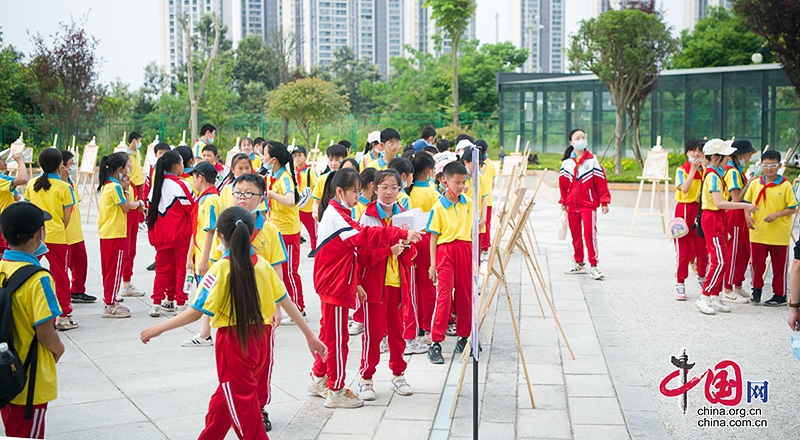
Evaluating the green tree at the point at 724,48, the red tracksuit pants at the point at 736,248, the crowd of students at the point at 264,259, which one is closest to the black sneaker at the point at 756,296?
the red tracksuit pants at the point at 736,248

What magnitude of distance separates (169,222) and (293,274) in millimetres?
1381

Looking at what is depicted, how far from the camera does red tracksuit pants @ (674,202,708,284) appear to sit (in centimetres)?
903

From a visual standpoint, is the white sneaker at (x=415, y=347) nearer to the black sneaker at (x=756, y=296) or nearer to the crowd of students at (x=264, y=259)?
the crowd of students at (x=264, y=259)

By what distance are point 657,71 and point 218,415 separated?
17.0 m

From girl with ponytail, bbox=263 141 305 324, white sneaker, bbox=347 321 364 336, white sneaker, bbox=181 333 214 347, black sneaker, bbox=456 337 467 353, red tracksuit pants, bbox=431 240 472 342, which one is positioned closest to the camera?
red tracksuit pants, bbox=431 240 472 342

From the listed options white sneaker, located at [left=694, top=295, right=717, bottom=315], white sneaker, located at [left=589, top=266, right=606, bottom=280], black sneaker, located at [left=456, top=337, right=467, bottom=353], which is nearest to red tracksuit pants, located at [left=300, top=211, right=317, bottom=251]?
white sneaker, located at [left=589, top=266, right=606, bottom=280]

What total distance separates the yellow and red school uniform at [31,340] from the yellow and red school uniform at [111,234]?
13.8 feet

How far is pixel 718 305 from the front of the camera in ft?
28.0

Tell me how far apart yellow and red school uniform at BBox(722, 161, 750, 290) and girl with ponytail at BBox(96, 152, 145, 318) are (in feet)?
21.3

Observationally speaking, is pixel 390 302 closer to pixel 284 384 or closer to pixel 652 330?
pixel 284 384

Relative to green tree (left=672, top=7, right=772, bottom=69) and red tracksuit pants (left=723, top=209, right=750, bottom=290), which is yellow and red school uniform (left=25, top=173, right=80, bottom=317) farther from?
green tree (left=672, top=7, right=772, bottom=69)

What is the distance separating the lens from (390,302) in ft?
18.9

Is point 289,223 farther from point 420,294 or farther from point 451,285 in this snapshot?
point 451,285

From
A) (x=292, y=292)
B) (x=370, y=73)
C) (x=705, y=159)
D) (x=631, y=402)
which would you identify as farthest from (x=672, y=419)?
(x=370, y=73)
